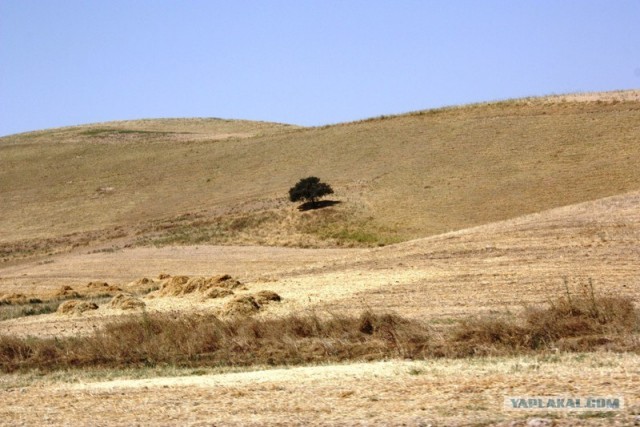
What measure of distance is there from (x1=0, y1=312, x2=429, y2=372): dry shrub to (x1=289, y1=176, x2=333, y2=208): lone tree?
38.6 metres

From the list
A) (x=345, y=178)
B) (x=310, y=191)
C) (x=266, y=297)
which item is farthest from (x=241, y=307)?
(x=345, y=178)

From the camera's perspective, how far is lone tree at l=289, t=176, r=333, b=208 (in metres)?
58.5

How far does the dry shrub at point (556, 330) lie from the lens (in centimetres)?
1483

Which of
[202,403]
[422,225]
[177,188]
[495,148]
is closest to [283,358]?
[202,403]

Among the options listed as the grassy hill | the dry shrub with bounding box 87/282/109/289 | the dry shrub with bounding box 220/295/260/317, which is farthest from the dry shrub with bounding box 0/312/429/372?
the grassy hill

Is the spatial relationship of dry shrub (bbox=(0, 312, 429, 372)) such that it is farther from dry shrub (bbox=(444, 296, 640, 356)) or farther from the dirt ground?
the dirt ground

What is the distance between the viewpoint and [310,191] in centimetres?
5853

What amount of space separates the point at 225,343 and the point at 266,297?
7.11m

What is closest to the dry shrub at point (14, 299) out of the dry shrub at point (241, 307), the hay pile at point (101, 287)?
the hay pile at point (101, 287)

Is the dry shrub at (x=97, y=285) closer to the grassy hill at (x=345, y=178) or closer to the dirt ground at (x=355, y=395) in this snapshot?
the grassy hill at (x=345, y=178)

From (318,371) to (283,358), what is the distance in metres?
2.05

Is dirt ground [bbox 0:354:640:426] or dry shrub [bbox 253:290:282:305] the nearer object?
dirt ground [bbox 0:354:640:426]

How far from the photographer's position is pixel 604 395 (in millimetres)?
10289

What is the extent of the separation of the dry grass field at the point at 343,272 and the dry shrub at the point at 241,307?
15 cm
